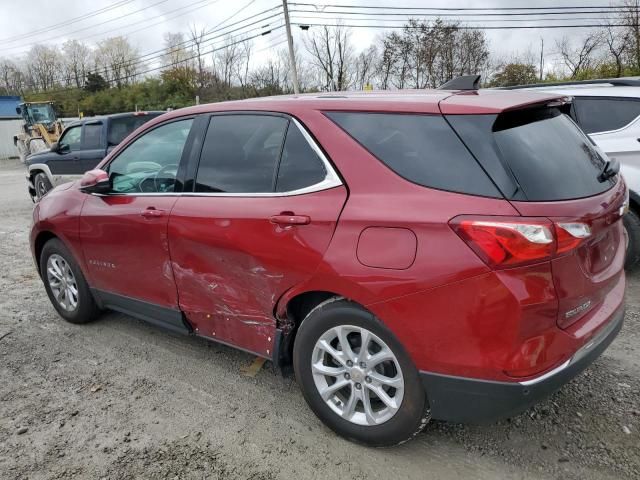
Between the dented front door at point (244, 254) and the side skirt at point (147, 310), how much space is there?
0.10 m

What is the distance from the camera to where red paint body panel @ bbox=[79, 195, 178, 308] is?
10.9 ft

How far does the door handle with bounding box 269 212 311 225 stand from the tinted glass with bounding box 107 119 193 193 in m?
1.02

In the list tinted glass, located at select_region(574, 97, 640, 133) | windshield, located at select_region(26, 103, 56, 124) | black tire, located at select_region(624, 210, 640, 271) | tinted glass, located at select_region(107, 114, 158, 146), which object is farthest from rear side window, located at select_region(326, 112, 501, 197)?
windshield, located at select_region(26, 103, 56, 124)

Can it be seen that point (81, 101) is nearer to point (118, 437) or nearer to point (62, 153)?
point (62, 153)

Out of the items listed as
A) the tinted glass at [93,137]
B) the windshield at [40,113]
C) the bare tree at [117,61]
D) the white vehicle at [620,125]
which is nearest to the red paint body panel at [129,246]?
the white vehicle at [620,125]

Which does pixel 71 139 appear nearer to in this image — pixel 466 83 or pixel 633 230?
pixel 466 83

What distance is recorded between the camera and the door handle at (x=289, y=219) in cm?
253

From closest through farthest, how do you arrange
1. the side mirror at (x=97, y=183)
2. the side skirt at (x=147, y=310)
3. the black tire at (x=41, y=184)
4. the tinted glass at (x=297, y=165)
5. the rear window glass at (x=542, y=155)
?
the rear window glass at (x=542, y=155), the tinted glass at (x=297, y=165), the side skirt at (x=147, y=310), the side mirror at (x=97, y=183), the black tire at (x=41, y=184)

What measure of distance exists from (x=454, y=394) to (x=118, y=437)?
1.84 m

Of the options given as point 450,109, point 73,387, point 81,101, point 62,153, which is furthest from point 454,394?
point 81,101

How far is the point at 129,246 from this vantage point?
354cm

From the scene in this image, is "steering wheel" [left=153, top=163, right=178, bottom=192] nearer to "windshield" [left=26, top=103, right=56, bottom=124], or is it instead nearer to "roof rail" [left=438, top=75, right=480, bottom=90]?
"roof rail" [left=438, top=75, right=480, bottom=90]

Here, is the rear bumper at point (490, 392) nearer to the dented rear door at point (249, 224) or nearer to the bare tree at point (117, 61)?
the dented rear door at point (249, 224)

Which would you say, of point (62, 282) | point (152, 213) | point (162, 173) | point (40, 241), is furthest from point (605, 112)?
point (40, 241)
